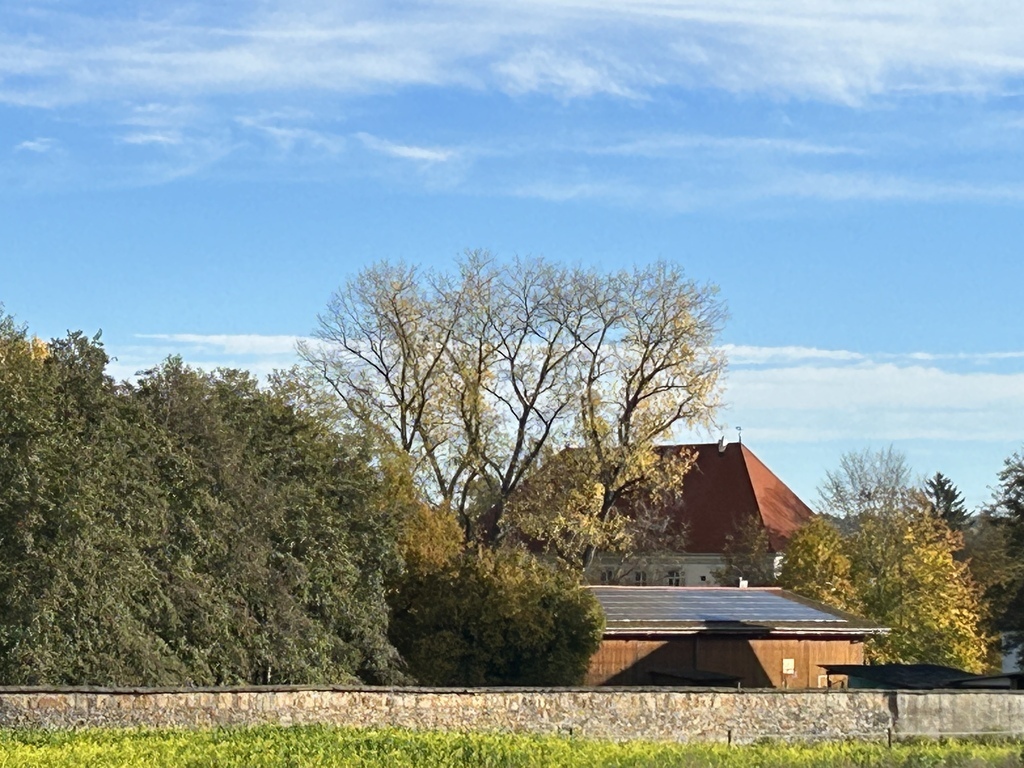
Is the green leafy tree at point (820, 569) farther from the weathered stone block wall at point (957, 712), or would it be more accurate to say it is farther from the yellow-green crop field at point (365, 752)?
the yellow-green crop field at point (365, 752)

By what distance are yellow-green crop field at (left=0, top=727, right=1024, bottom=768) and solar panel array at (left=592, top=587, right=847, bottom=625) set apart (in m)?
20.4

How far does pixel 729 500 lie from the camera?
277 ft

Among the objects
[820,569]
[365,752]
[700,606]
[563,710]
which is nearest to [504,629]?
[700,606]

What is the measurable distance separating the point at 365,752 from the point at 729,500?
2633 inches

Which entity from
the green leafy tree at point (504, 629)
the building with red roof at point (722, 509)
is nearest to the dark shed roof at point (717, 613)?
the green leafy tree at point (504, 629)

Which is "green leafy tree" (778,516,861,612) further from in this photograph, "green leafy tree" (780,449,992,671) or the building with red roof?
the building with red roof

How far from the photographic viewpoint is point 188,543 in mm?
32188

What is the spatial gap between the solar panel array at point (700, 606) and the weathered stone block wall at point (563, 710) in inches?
586

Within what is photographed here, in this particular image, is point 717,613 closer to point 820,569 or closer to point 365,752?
point 820,569

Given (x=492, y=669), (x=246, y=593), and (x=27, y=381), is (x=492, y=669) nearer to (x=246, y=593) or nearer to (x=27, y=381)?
(x=246, y=593)

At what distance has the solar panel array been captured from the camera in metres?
43.4

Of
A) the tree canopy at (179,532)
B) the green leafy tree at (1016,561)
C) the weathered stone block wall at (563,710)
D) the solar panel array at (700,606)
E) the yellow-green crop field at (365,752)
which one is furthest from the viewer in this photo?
the green leafy tree at (1016,561)

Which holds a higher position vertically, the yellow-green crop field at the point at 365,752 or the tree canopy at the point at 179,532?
the tree canopy at the point at 179,532

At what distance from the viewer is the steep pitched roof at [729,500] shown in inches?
3258
